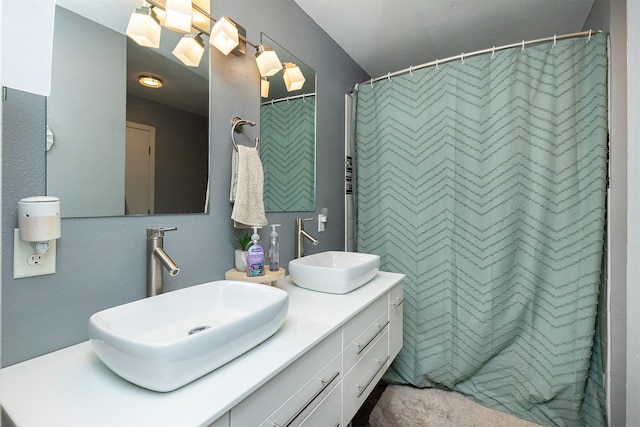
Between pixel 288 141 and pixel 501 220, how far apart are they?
1258 mm

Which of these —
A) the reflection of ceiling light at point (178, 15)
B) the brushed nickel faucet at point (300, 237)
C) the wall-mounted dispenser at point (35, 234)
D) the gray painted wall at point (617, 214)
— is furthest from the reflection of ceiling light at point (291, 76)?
the gray painted wall at point (617, 214)

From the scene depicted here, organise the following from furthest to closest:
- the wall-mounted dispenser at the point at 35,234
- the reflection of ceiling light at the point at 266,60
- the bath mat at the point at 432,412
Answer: the bath mat at the point at 432,412 → the reflection of ceiling light at the point at 266,60 → the wall-mounted dispenser at the point at 35,234

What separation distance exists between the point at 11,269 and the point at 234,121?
2.90 feet

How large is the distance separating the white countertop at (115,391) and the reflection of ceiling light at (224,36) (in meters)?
1.10

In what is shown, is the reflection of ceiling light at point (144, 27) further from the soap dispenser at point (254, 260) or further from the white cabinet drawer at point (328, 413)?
the white cabinet drawer at point (328, 413)

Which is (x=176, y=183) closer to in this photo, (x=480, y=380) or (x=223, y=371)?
(x=223, y=371)

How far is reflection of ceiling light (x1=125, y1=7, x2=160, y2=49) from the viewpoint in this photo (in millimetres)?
981

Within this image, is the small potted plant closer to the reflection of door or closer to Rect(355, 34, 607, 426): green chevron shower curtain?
the reflection of door

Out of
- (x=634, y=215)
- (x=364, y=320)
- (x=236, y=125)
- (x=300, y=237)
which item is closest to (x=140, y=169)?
(x=236, y=125)

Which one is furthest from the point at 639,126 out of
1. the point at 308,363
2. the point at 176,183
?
the point at 176,183

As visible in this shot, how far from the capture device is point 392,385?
1.95m

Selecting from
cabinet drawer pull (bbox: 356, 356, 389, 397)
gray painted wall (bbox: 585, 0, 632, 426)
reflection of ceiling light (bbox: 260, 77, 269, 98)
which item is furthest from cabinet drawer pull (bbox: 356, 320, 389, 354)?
reflection of ceiling light (bbox: 260, 77, 269, 98)

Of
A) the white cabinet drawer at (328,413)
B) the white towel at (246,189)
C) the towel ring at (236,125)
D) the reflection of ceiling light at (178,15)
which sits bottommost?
the white cabinet drawer at (328,413)

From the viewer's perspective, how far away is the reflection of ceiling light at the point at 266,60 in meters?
1.38
